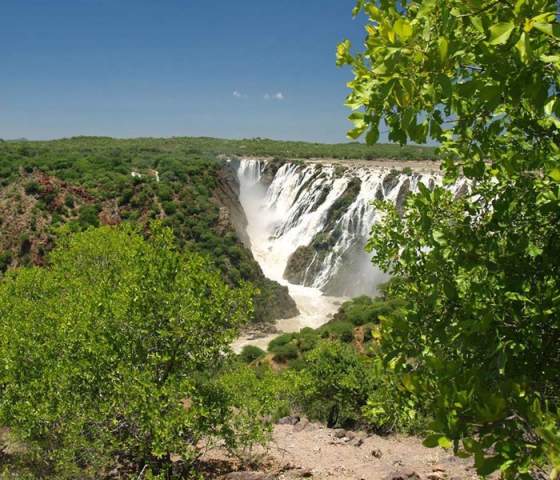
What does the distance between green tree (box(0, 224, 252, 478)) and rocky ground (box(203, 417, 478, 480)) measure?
6.58 ft

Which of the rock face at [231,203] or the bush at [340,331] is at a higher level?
the rock face at [231,203]

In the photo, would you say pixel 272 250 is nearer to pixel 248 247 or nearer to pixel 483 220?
pixel 248 247

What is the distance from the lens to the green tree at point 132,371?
7.70 m

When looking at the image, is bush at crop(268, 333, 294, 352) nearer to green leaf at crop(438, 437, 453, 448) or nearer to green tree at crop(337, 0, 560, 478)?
green tree at crop(337, 0, 560, 478)

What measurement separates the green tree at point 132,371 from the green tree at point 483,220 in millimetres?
5067

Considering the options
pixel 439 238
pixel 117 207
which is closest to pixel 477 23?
pixel 439 238

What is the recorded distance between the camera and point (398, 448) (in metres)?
12.1

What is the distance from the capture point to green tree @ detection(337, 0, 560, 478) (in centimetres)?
198

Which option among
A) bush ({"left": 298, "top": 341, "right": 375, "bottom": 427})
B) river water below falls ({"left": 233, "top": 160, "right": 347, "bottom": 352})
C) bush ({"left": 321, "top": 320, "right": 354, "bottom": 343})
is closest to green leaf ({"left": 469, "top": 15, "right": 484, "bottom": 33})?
bush ({"left": 298, "top": 341, "right": 375, "bottom": 427})

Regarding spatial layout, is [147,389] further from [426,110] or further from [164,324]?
[426,110]

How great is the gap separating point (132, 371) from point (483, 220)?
6.12 metres

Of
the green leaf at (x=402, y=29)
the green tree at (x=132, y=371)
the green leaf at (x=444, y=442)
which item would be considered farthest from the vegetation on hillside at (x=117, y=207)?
the green leaf at (x=402, y=29)

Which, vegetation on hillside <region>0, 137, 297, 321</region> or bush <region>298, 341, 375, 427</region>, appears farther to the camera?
vegetation on hillside <region>0, 137, 297, 321</region>

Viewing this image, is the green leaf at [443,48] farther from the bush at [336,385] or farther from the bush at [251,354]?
the bush at [251,354]
